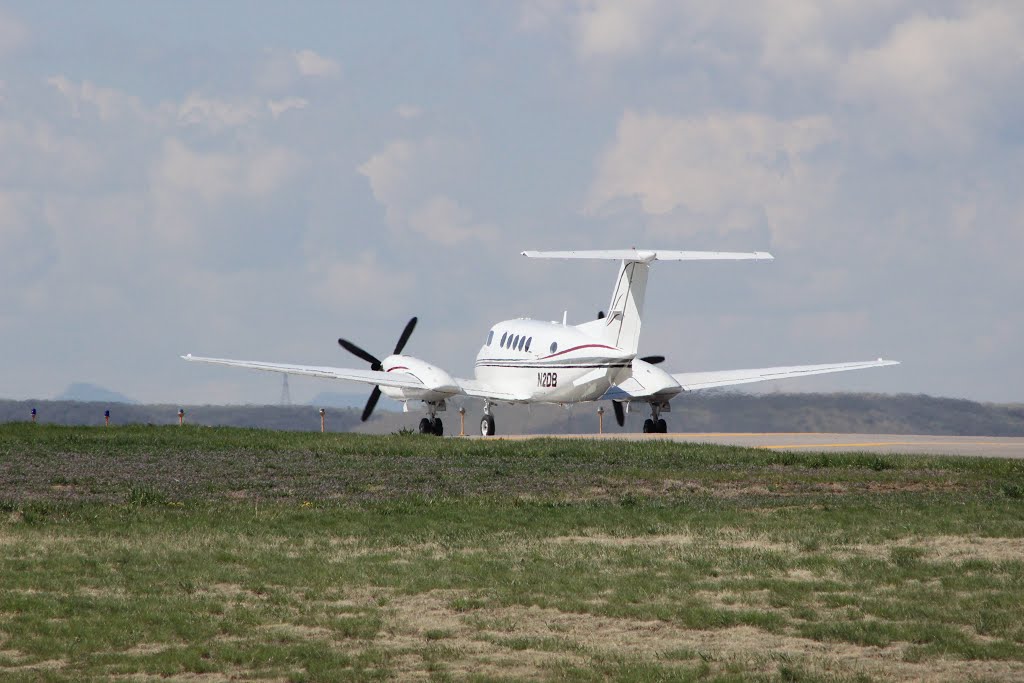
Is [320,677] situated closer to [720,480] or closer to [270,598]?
[270,598]

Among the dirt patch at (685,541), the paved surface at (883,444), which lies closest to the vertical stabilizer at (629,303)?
the paved surface at (883,444)

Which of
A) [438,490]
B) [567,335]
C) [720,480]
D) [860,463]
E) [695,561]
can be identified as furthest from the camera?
[567,335]

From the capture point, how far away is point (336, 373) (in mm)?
52094

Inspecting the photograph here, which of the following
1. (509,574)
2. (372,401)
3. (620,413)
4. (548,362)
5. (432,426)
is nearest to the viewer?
(509,574)

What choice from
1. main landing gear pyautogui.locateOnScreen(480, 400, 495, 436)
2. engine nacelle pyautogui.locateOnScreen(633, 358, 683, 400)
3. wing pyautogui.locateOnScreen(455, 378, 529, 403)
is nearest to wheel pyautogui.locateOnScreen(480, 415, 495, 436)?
main landing gear pyautogui.locateOnScreen(480, 400, 495, 436)

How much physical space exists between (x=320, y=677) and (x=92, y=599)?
15.6 ft

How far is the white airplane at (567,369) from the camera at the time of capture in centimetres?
4503

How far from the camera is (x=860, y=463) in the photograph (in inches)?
1284

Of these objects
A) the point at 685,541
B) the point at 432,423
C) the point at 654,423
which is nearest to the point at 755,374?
the point at 654,423

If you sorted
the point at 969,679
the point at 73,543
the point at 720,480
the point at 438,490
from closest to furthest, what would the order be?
the point at 969,679
the point at 73,543
the point at 438,490
the point at 720,480

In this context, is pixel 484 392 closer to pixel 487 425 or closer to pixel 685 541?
pixel 487 425

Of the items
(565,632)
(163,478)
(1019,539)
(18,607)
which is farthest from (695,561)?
(163,478)

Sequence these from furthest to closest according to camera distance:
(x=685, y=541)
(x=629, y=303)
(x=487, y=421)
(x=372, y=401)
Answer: (x=372, y=401) < (x=487, y=421) < (x=629, y=303) < (x=685, y=541)

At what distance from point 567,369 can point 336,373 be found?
10467 mm
